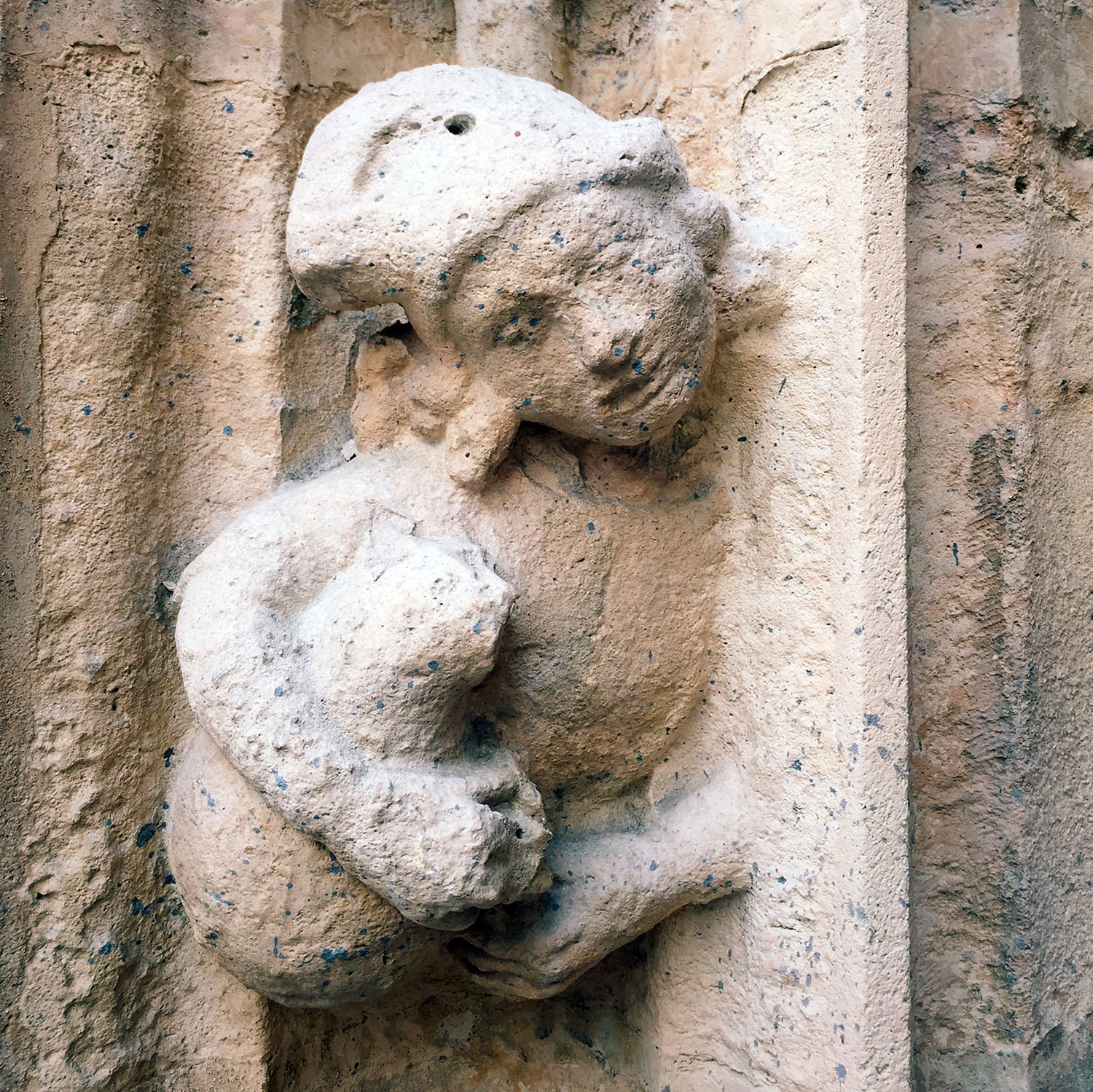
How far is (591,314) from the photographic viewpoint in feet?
3.36

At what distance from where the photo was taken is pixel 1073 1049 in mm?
1399

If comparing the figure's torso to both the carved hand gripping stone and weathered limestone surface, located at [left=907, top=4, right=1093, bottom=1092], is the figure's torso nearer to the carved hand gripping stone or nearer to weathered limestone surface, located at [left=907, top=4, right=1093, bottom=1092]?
the carved hand gripping stone

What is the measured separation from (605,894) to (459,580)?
44 centimetres

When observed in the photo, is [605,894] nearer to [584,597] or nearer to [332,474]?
[584,597]

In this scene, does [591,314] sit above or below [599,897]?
above

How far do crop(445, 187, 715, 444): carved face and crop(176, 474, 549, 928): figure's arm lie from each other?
0.70ft

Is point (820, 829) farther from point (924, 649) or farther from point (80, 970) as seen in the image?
point (80, 970)

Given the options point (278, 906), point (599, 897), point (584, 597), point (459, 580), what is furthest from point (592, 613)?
point (278, 906)

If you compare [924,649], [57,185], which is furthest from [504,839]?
[57,185]

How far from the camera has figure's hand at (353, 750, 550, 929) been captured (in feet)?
3.16

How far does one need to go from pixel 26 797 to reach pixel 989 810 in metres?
1.17

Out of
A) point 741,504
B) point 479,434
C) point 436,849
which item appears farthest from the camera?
point 741,504

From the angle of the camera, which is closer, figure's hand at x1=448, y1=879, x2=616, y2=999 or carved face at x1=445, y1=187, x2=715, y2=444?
carved face at x1=445, y1=187, x2=715, y2=444

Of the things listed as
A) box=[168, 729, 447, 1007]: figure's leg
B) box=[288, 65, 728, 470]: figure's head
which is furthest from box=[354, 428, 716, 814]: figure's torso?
box=[168, 729, 447, 1007]: figure's leg
